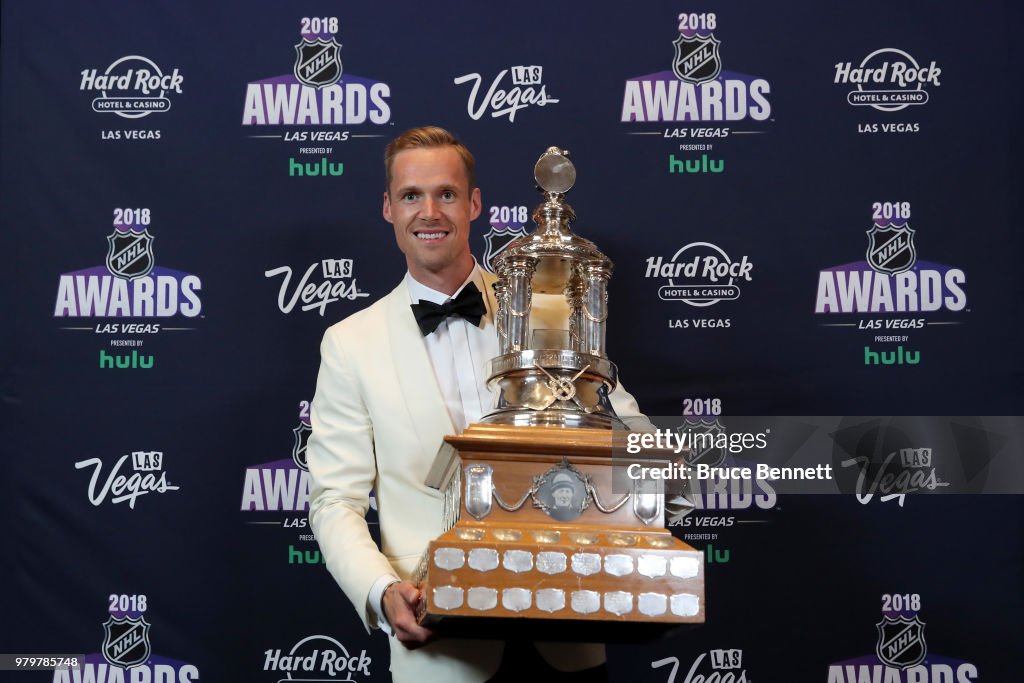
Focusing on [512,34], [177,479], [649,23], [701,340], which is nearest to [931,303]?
[701,340]

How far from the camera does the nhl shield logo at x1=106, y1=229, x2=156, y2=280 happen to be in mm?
3801

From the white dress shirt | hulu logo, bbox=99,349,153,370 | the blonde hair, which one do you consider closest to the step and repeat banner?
hulu logo, bbox=99,349,153,370

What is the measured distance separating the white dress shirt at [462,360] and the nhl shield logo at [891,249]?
1462mm

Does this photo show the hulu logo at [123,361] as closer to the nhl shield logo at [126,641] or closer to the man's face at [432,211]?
the nhl shield logo at [126,641]

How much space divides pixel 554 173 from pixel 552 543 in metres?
0.90

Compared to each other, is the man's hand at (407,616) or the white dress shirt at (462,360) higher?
the white dress shirt at (462,360)

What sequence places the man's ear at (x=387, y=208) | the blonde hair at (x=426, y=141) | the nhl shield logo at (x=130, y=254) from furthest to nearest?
the nhl shield logo at (x=130, y=254), the man's ear at (x=387, y=208), the blonde hair at (x=426, y=141)

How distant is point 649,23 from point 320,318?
4.89 ft

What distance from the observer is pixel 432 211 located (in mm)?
3023

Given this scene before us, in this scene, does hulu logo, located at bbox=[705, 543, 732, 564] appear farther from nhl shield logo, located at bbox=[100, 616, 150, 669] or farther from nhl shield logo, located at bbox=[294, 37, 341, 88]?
nhl shield logo, located at bbox=[294, 37, 341, 88]

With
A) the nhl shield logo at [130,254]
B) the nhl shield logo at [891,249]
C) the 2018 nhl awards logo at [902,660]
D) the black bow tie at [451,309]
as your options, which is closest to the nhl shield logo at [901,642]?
the 2018 nhl awards logo at [902,660]

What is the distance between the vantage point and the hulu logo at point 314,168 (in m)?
3.85

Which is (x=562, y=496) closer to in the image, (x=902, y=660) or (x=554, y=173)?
(x=554, y=173)

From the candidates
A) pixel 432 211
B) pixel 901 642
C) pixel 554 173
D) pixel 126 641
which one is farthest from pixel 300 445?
pixel 901 642
